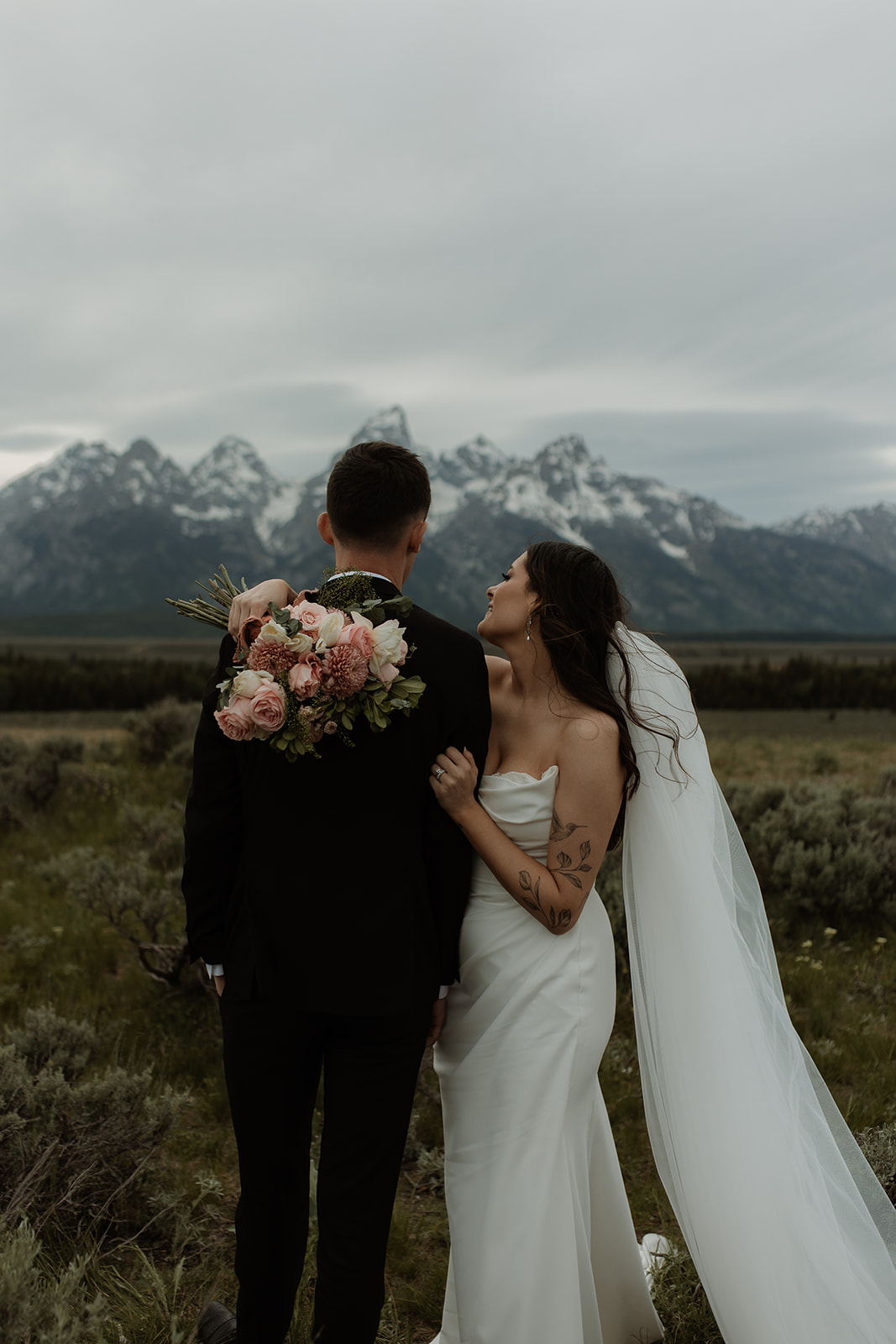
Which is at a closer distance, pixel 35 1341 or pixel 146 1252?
pixel 35 1341

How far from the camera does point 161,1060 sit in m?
4.73

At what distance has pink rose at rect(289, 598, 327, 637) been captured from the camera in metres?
2.11

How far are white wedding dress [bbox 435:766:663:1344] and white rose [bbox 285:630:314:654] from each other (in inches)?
35.1

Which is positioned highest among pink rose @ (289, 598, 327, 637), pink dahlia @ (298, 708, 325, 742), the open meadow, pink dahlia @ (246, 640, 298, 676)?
pink rose @ (289, 598, 327, 637)

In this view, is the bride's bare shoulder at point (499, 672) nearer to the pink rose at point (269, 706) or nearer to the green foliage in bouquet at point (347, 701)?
the green foliage in bouquet at point (347, 701)

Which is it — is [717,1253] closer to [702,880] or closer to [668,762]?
[702,880]

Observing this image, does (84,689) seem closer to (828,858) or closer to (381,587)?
(828,858)

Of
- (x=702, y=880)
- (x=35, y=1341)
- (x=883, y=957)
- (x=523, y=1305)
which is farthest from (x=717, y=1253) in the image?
(x=883, y=957)

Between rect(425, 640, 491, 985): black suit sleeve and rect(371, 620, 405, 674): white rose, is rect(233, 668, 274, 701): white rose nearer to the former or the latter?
rect(371, 620, 405, 674): white rose

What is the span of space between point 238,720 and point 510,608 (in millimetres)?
1088

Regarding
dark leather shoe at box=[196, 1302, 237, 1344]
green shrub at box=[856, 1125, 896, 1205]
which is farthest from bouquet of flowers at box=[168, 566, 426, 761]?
green shrub at box=[856, 1125, 896, 1205]

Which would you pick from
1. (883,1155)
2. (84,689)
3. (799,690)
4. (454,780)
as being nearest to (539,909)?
(454,780)

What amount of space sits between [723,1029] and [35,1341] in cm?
209

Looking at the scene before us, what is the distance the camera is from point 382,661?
210 cm
